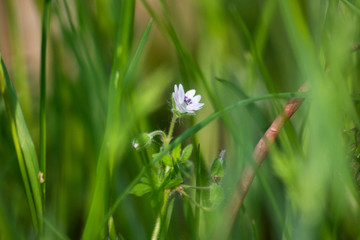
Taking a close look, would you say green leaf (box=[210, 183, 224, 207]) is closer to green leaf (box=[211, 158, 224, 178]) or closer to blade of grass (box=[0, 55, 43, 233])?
green leaf (box=[211, 158, 224, 178])

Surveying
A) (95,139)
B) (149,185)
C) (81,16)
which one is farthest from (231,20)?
(149,185)

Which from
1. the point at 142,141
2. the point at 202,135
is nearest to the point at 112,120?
the point at 142,141

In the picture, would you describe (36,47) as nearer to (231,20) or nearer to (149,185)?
(231,20)

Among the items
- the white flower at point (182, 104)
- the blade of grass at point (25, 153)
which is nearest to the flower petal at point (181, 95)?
the white flower at point (182, 104)

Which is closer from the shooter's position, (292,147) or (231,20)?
(292,147)

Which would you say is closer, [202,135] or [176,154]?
[176,154]

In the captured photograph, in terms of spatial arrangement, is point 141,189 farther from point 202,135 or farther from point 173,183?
point 202,135
